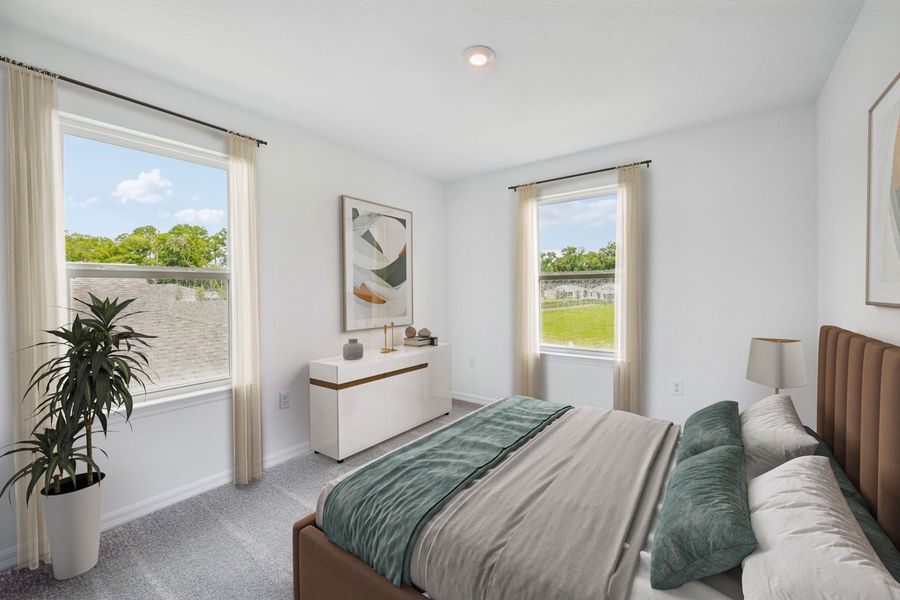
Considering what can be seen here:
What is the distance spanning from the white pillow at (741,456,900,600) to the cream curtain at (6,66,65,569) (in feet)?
10.2

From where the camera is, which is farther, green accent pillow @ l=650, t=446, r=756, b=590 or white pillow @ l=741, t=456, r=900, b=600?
green accent pillow @ l=650, t=446, r=756, b=590

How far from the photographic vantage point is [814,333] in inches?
117

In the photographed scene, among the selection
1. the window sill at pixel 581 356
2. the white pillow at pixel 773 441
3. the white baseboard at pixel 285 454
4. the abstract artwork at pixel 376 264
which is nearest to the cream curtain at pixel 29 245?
the white baseboard at pixel 285 454

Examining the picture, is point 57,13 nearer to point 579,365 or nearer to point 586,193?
point 586,193

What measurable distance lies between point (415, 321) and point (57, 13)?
3506 mm

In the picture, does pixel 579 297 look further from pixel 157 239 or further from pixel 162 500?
pixel 162 500

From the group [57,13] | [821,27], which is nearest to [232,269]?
[57,13]

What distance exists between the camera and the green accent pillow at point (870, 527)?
1090 mm

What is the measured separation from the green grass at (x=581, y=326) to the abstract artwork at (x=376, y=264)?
62.3 inches

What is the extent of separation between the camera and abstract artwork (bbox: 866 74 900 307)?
1532mm

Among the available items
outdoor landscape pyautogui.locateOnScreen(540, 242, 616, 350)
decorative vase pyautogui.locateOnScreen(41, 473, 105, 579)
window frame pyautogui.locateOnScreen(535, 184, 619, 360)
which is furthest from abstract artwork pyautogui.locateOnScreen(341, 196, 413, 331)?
decorative vase pyautogui.locateOnScreen(41, 473, 105, 579)

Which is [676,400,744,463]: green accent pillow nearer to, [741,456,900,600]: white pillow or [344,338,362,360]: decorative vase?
[741,456,900,600]: white pillow

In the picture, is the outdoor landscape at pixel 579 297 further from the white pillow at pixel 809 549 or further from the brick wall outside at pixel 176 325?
the brick wall outside at pixel 176 325

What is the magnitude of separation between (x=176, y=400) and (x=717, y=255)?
4280 millimetres
